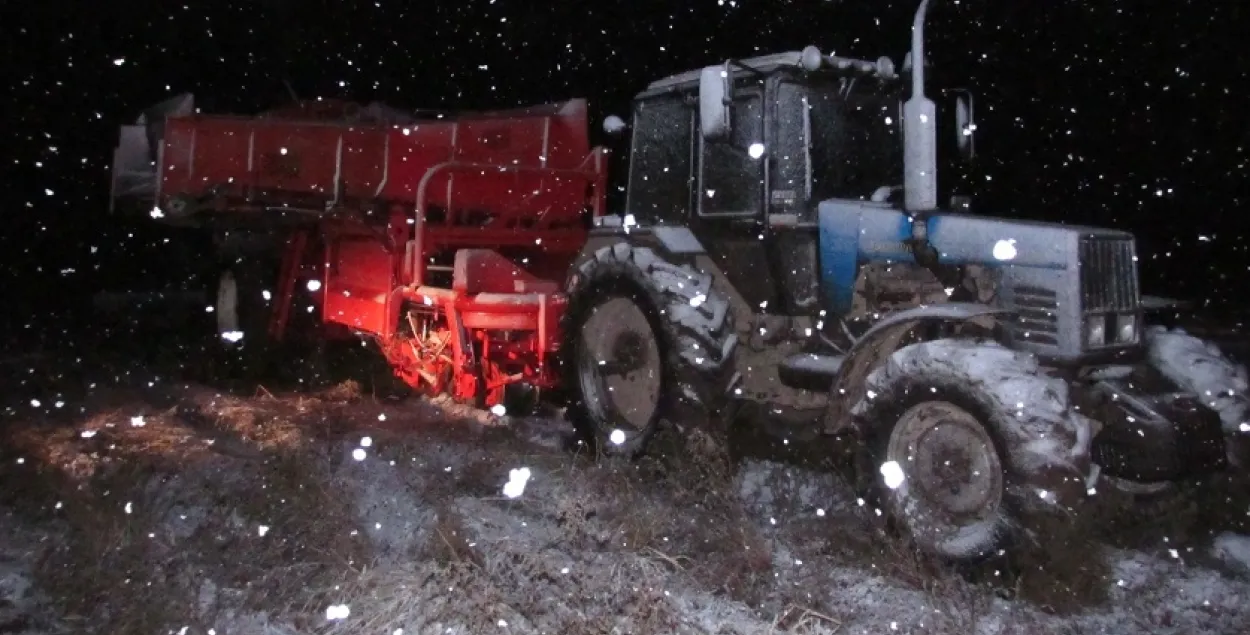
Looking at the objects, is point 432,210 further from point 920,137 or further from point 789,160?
point 920,137

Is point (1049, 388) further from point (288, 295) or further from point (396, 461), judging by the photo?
point (288, 295)

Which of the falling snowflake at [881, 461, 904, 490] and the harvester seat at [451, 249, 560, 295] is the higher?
the harvester seat at [451, 249, 560, 295]

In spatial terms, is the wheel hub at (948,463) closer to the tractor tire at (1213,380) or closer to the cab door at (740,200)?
the tractor tire at (1213,380)

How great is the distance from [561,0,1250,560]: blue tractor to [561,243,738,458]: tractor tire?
15mm

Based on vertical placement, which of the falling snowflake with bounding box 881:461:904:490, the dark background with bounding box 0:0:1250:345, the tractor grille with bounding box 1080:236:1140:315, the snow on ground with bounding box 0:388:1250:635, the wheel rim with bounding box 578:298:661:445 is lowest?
the snow on ground with bounding box 0:388:1250:635

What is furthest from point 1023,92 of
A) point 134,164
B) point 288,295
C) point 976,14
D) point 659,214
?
point 134,164

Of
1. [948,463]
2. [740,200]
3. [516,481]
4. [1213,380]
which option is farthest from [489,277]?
[1213,380]

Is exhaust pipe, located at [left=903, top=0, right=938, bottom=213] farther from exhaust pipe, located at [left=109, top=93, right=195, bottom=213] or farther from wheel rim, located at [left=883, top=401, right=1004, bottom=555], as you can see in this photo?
exhaust pipe, located at [left=109, top=93, right=195, bottom=213]

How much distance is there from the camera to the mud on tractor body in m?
4.87

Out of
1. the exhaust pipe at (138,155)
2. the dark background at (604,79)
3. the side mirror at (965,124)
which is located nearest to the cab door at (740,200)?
the side mirror at (965,124)

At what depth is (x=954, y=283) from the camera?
559 centimetres

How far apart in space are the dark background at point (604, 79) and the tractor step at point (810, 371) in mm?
7068

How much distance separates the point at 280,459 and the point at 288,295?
12.7 feet

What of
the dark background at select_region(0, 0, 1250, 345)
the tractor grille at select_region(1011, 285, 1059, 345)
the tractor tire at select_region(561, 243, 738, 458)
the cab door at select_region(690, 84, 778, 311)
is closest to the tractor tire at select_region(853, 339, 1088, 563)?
the tractor grille at select_region(1011, 285, 1059, 345)
